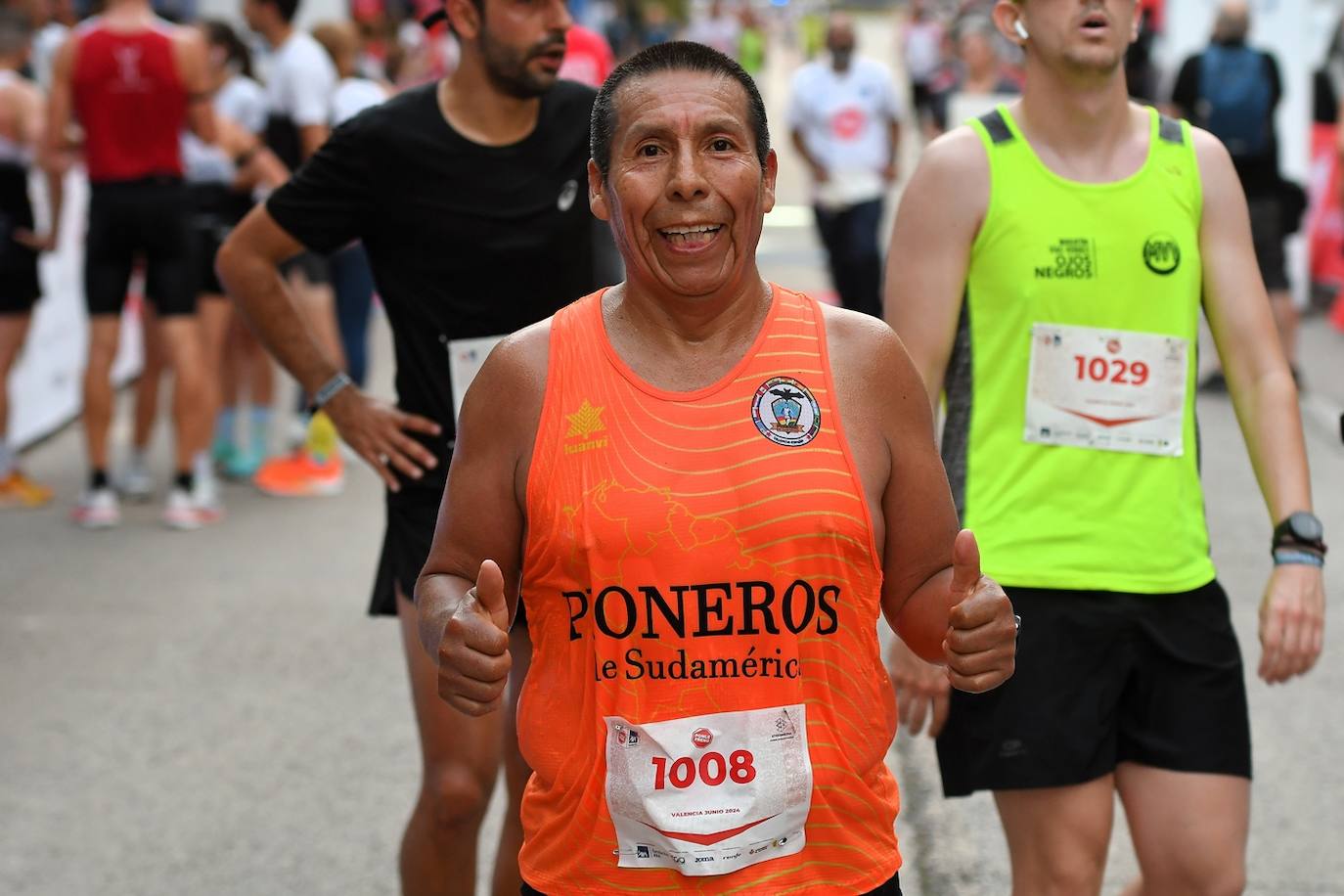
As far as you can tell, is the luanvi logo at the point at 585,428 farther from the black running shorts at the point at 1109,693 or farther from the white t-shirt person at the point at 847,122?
the white t-shirt person at the point at 847,122

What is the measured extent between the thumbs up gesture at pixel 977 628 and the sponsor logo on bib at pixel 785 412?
0.75 feet

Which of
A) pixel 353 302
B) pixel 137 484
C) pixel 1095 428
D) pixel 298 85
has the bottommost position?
pixel 137 484

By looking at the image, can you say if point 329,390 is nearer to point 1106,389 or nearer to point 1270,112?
point 1106,389

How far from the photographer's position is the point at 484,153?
3.77m

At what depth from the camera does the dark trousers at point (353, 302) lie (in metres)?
9.36

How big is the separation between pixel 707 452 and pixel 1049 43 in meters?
1.35

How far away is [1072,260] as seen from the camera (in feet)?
10.9

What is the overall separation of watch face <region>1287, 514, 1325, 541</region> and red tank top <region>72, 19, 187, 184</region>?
600 centimetres

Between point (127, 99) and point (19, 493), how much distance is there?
1.89 metres

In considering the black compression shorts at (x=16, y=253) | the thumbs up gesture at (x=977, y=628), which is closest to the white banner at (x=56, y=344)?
the black compression shorts at (x=16, y=253)

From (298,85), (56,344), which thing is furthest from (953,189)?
(56,344)

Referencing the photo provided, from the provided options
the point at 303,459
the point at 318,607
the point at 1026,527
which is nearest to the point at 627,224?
the point at 1026,527

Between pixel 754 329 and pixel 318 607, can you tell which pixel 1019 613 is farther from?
pixel 318 607

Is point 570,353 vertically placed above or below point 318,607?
above
